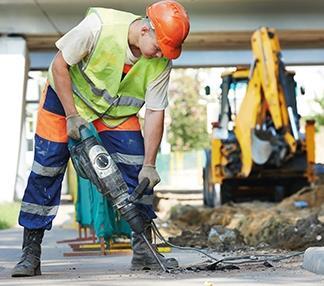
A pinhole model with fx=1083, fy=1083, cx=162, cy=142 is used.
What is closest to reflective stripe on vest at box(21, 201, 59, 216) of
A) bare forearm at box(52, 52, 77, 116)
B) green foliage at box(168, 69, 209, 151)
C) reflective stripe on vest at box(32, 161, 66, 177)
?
reflective stripe on vest at box(32, 161, 66, 177)

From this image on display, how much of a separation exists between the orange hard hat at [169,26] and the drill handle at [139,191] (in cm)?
88

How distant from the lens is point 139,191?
745cm

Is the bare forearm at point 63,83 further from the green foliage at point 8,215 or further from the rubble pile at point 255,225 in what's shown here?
the green foliage at point 8,215

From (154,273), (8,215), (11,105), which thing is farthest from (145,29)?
(11,105)

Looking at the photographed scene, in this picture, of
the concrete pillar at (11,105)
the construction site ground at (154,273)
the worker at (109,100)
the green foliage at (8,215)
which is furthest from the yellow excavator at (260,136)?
the worker at (109,100)

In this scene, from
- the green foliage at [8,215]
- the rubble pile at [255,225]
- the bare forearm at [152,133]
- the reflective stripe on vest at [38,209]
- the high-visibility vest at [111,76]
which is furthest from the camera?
the green foliage at [8,215]

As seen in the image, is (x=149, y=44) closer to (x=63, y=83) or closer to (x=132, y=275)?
(x=63, y=83)

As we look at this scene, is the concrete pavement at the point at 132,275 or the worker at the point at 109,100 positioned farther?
the worker at the point at 109,100

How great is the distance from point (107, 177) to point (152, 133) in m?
0.49

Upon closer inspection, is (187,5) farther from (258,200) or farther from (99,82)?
(99,82)

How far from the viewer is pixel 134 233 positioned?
768 centimetres

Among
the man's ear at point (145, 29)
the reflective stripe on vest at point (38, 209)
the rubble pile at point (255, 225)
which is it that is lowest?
the rubble pile at point (255, 225)

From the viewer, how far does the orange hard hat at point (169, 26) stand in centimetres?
725

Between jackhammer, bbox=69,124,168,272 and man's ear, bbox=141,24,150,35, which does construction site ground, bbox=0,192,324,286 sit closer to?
jackhammer, bbox=69,124,168,272
